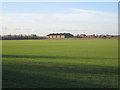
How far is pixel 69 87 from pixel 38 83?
123cm

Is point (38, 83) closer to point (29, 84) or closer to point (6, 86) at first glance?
point (29, 84)

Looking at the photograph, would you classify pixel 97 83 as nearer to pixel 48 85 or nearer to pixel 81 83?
pixel 81 83

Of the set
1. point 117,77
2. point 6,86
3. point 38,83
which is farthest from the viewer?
point 117,77

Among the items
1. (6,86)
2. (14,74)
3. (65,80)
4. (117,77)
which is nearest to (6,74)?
(14,74)

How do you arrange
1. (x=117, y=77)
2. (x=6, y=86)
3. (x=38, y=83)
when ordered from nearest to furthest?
(x=6, y=86) → (x=38, y=83) → (x=117, y=77)

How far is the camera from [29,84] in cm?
768

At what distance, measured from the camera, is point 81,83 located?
8.00 metres

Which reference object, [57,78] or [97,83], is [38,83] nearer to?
[57,78]

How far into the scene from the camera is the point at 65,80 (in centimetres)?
845

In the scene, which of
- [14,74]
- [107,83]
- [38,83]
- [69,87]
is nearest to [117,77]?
[107,83]

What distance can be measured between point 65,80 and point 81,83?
744 mm

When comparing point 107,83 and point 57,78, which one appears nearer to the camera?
point 107,83

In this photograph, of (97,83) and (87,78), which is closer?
(97,83)

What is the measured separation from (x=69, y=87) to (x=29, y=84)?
4.77 feet
